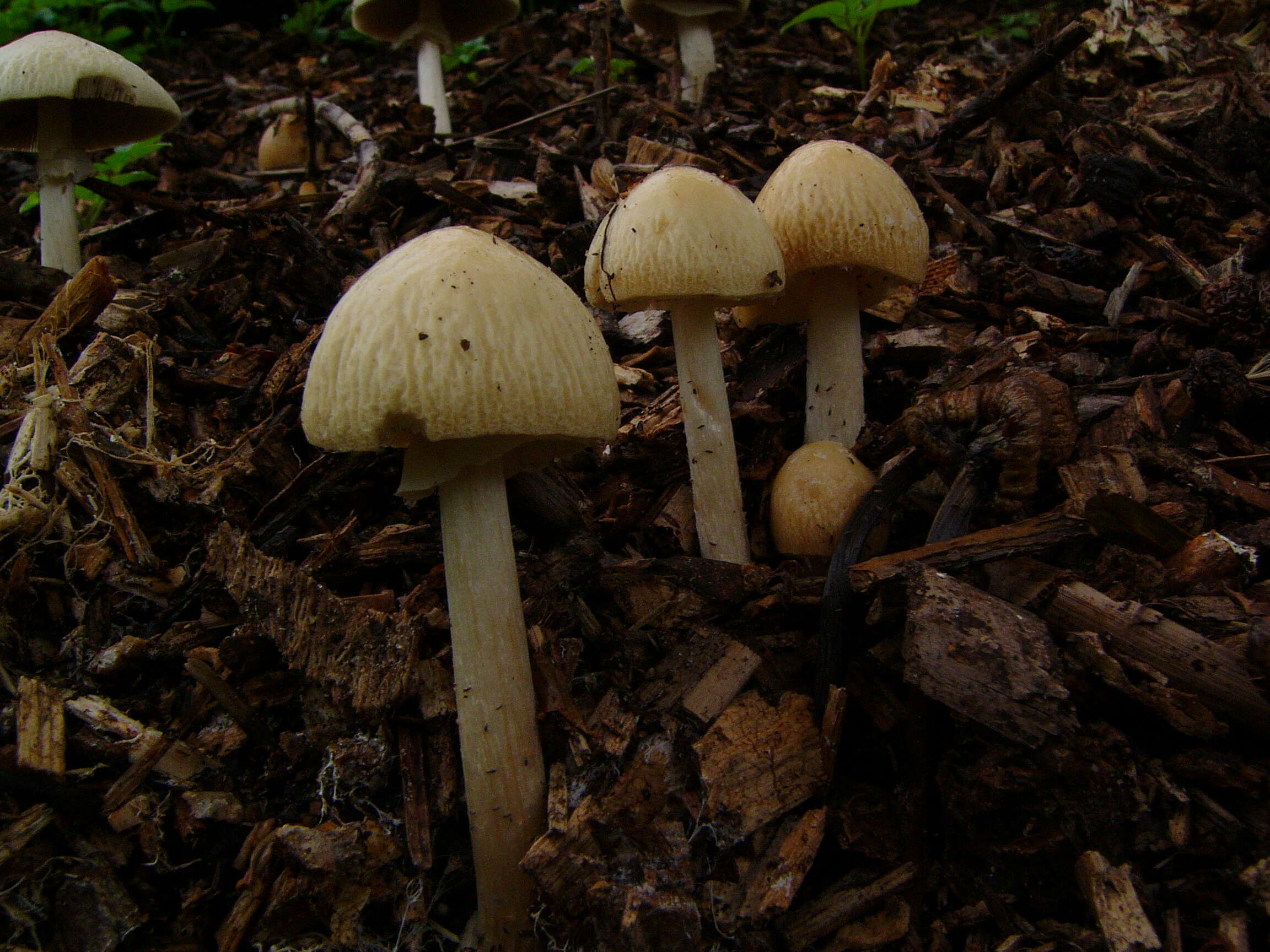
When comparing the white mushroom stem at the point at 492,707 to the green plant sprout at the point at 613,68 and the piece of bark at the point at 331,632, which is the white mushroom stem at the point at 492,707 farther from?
the green plant sprout at the point at 613,68

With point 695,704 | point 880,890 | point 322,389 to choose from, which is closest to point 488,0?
point 322,389

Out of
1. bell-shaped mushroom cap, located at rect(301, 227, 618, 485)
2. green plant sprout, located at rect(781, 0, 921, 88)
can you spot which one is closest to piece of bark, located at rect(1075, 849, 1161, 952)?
bell-shaped mushroom cap, located at rect(301, 227, 618, 485)

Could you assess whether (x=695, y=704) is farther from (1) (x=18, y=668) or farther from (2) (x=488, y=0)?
(2) (x=488, y=0)

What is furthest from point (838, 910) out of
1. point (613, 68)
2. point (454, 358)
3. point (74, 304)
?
point (613, 68)

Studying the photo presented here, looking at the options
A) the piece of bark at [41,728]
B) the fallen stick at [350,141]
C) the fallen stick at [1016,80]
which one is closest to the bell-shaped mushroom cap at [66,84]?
the fallen stick at [350,141]

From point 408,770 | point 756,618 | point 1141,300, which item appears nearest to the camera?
point 408,770

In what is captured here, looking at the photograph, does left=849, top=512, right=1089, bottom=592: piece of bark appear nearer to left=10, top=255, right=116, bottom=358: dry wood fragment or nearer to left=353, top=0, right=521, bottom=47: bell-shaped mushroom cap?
left=10, top=255, right=116, bottom=358: dry wood fragment
